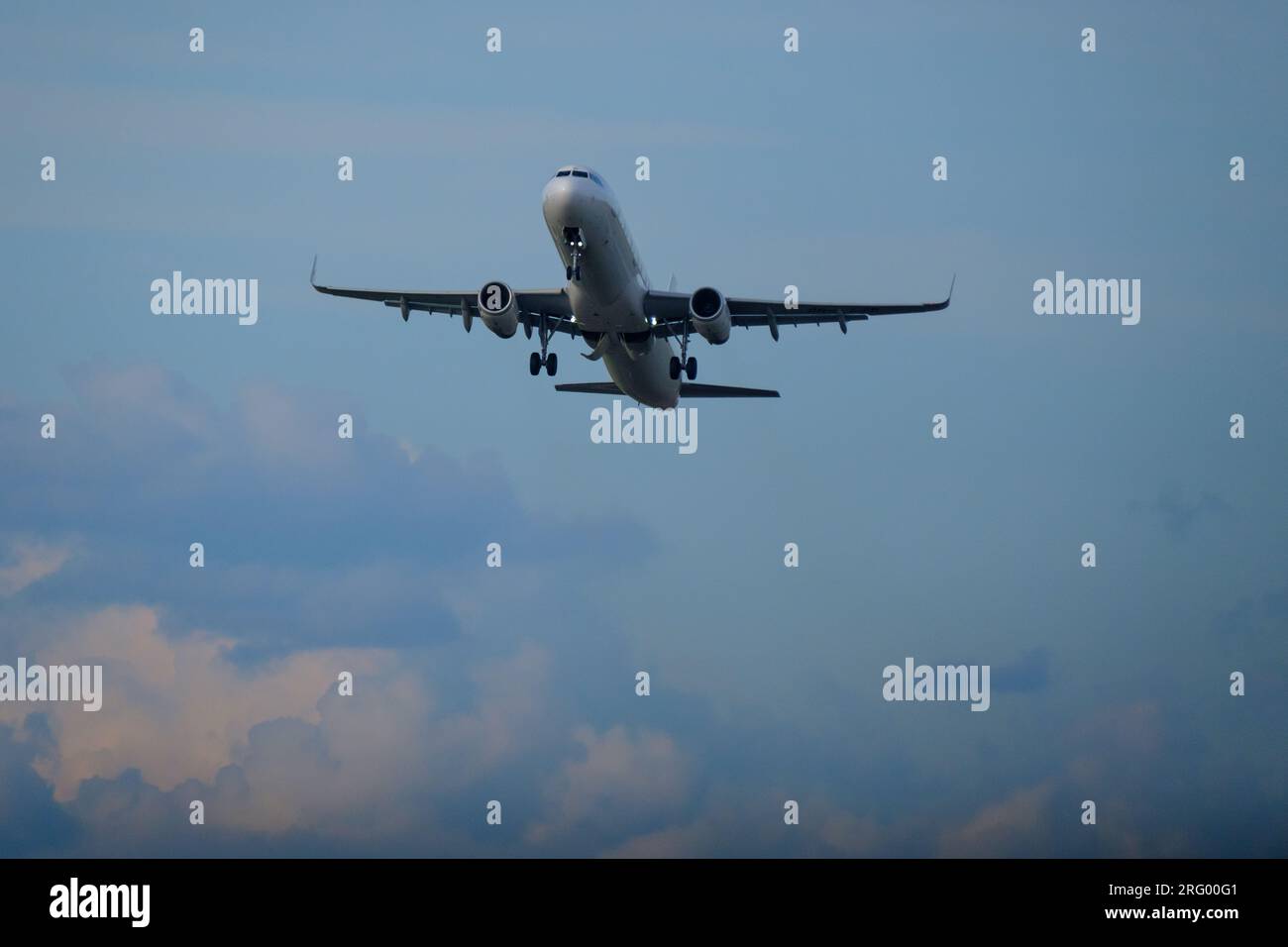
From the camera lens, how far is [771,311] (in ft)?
242

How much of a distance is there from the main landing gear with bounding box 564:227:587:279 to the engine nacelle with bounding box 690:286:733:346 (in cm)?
525

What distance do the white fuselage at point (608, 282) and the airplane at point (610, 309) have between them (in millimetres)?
34

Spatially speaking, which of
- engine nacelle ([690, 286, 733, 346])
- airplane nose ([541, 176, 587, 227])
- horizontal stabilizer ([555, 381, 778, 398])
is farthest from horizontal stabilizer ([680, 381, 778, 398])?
airplane nose ([541, 176, 587, 227])

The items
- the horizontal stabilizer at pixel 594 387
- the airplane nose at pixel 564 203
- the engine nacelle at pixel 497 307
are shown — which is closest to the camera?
the airplane nose at pixel 564 203

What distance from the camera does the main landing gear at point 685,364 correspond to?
73812mm

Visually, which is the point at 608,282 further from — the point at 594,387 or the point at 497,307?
the point at 594,387

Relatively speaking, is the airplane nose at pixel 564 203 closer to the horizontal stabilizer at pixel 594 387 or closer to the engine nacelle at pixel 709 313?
the engine nacelle at pixel 709 313

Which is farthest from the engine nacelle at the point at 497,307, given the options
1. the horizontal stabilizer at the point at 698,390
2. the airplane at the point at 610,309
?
the horizontal stabilizer at the point at 698,390

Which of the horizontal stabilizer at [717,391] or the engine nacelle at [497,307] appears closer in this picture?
the engine nacelle at [497,307]

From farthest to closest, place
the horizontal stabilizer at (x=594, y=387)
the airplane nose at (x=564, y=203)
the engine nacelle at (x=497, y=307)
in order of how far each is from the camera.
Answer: the horizontal stabilizer at (x=594, y=387), the engine nacelle at (x=497, y=307), the airplane nose at (x=564, y=203)
